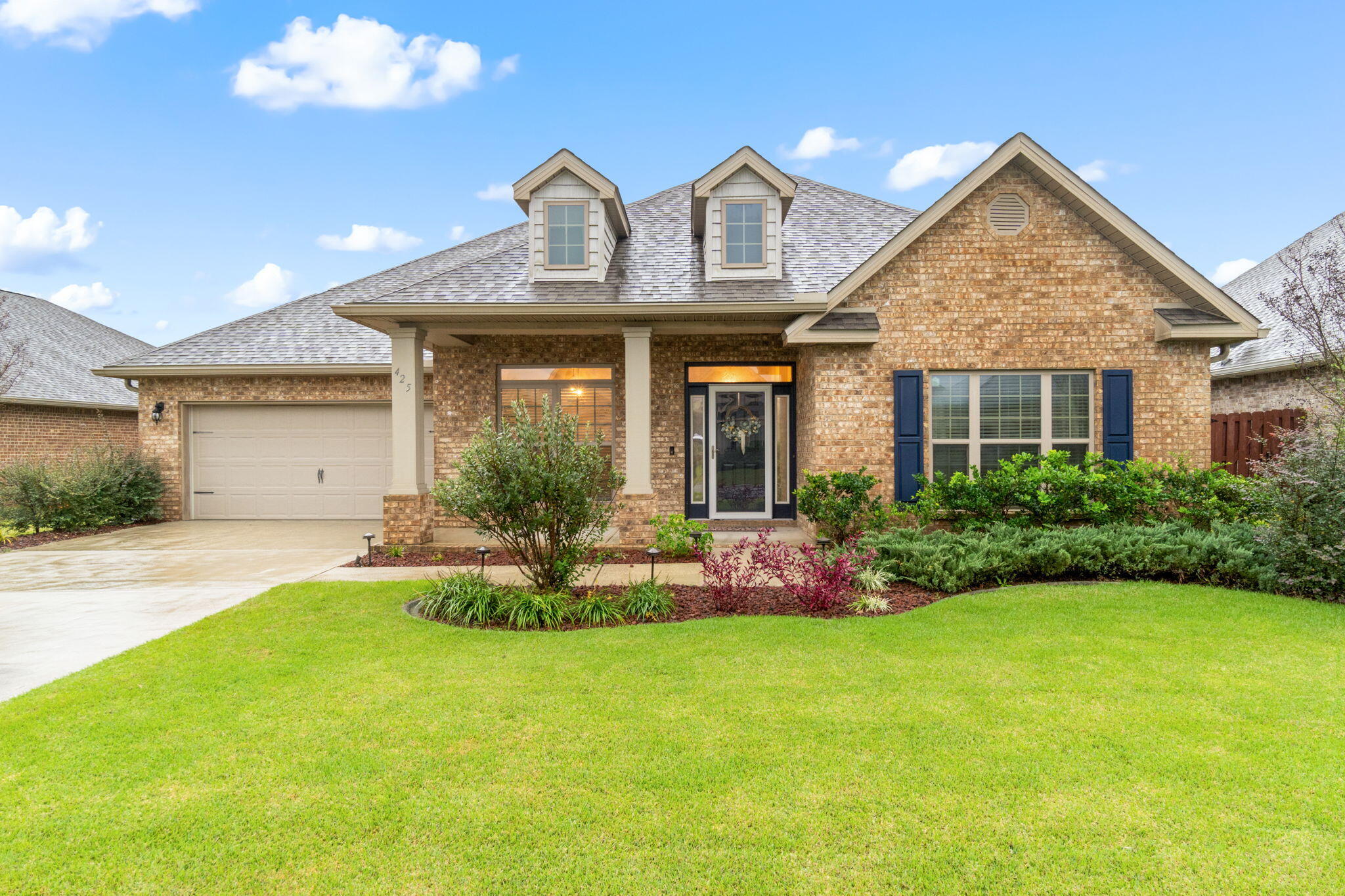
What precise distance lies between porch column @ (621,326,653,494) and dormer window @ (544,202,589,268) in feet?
5.19

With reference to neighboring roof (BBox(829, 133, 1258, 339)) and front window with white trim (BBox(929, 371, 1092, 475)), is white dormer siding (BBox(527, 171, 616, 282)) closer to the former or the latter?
neighboring roof (BBox(829, 133, 1258, 339))

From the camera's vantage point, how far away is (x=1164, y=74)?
1378 cm

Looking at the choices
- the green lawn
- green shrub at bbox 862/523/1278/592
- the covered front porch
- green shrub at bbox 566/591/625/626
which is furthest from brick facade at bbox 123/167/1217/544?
the green lawn

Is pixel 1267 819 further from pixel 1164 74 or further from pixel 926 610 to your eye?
pixel 1164 74

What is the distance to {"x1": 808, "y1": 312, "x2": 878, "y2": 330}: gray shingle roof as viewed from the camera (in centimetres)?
938

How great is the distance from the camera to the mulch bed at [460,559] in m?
8.41

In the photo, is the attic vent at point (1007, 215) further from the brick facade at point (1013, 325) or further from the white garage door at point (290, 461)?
the white garage door at point (290, 461)

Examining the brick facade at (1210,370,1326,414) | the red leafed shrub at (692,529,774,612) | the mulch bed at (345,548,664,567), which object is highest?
the brick facade at (1210,370,1326,414)

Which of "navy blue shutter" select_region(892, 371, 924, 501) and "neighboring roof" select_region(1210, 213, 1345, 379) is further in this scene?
"neighboring roof" select_region(1210, 213, 1345, 379)

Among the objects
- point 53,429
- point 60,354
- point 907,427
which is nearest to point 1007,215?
point 907,427

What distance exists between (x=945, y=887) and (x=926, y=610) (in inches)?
155

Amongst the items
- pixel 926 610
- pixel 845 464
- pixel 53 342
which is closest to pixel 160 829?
pixel 926 610

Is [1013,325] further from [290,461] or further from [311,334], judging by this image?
[290,461]

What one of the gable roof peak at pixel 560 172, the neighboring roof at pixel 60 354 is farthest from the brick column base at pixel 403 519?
the neighboring roof at pixel 60 354
